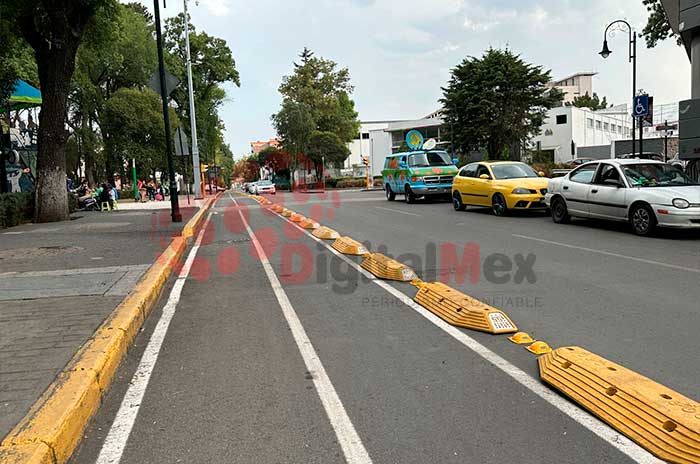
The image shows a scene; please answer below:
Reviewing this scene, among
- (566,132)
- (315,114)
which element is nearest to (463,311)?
(566,132)

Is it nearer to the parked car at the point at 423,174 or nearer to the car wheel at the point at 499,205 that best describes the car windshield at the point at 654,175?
the car wheel at the point at 499,205

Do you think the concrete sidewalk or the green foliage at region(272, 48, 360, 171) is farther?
the green foliage at region(272, 48, 360, 171)

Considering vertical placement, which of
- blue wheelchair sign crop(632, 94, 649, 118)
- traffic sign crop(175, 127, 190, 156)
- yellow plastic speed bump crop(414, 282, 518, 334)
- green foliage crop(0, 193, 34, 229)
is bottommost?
yellow plastic speed bump crop(414, 282, 518, 334)

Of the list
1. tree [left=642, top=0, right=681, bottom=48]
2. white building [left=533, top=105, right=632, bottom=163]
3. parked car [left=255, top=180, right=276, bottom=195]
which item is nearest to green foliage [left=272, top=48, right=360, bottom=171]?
parked car [left=255, top=180, right=276, bottom=195]

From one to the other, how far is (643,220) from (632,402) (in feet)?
28.7

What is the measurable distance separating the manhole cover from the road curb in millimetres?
5156

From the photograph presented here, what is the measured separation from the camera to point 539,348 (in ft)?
15.7

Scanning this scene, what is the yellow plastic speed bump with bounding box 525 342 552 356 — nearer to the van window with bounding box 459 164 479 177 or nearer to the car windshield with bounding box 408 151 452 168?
the van window with bounding box 459 164 479 177

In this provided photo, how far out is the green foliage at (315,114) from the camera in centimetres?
6581

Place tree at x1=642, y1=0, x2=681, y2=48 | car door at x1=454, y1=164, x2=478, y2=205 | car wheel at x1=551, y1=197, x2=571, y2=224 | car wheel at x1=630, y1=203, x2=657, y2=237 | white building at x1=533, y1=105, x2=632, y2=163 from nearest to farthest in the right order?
car wheel at x1=630, y1=203, x2=657, y2=237 < car wheel at x1=551, y1=197, x2=571, y2=224 < car door at x1=454, y1=164, x2=478, y2=205 < tree at x1=642, y1=0, x2=681, y2=48 < white building at x1=533, y1=105, x2=632, y2=163

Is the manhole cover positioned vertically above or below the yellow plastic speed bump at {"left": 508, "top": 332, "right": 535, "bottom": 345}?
above

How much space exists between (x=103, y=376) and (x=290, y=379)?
1390 millimetres

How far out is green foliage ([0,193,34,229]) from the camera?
15.8m

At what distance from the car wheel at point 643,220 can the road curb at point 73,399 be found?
938 cm
